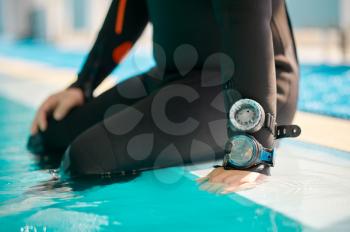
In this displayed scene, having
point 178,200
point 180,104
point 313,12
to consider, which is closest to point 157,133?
point 180,104

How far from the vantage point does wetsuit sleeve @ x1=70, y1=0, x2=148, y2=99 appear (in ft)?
5.61

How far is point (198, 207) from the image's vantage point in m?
1.10

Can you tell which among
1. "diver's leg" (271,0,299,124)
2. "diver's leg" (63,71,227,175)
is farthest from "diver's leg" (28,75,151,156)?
"diver's leg" (271,0,299,124)

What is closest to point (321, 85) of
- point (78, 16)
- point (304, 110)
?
point (304, 110)

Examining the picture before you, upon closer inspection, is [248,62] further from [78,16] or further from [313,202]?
[78,16]

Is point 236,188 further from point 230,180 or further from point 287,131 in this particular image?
point 287,131

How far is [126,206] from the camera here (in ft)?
3.67

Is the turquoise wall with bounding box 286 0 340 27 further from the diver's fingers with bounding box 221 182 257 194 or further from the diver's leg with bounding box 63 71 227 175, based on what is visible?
the diver's fingers with bounding box 221 182 257 194

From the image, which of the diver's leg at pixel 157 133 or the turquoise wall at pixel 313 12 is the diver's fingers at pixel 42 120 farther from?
the turquoise wall at pixel 313 12

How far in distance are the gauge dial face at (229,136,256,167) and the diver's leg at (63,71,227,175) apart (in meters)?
0.24

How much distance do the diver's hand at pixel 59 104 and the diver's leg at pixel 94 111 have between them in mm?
16

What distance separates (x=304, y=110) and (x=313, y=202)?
4.76ft

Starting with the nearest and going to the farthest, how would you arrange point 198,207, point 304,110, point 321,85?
point 198,207 < point 304,110 < point 321,85

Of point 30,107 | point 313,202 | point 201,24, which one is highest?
point 201,24
